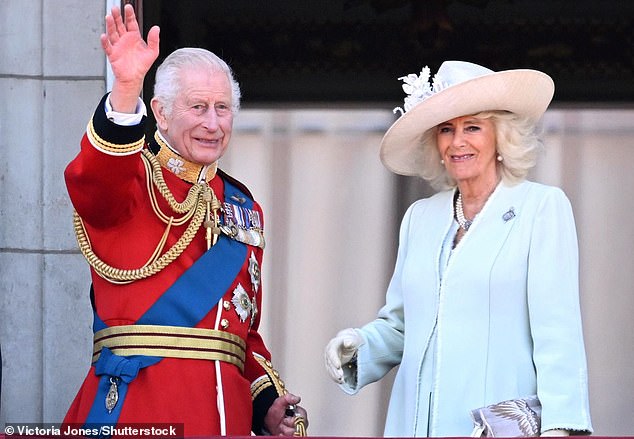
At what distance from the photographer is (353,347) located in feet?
13.6

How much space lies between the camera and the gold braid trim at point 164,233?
4094 millimetres

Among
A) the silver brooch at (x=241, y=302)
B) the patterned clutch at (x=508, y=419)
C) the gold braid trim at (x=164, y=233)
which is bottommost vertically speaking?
the patterned clutch at (x=508, y=419)

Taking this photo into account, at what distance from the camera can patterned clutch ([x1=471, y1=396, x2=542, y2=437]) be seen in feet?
12.3

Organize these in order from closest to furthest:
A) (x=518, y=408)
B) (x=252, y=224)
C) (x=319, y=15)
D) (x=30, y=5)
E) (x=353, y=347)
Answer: (x=518, y=408) < (x=353, y=347) < (x=252, y=224) < (x=30, y=5) < (x=319, y=15)

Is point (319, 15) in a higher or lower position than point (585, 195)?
higher

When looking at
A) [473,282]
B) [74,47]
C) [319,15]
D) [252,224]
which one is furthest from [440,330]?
[319,15]

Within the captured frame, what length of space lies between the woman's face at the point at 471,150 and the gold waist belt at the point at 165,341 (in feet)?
2.45

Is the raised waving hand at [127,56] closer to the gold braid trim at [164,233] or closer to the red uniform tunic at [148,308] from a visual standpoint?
the red uniform tunic at [148,308]

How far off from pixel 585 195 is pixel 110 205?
356cm

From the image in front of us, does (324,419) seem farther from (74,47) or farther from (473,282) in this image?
(473,282)

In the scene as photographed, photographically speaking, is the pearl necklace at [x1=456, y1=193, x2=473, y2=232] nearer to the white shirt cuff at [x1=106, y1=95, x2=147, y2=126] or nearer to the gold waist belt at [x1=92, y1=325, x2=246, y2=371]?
the gold waist belt at [x1=92, y1=325, x2=246, y2=371]


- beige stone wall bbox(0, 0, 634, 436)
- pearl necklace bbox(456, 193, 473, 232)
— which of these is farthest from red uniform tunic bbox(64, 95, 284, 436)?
beige stone wall bbox(0, 0, 634, 436)

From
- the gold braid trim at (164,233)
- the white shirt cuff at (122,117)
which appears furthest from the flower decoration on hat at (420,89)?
the white shirt cuff at (122,117)

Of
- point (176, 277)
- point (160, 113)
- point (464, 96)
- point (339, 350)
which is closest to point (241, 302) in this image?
point (176, 277)
